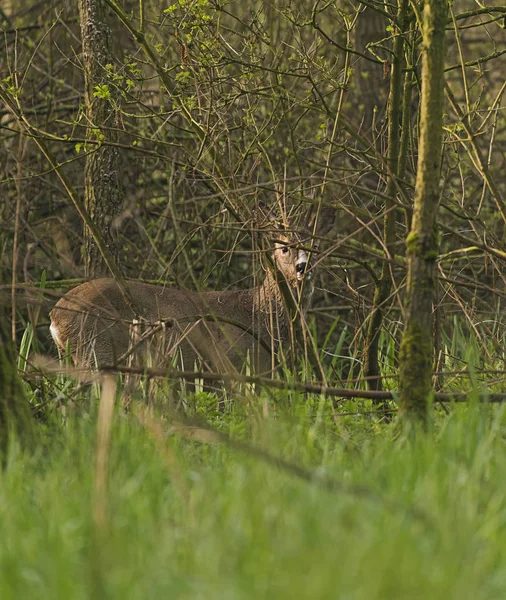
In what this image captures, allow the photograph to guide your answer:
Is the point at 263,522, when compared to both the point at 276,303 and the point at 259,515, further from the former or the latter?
the point at 276,303

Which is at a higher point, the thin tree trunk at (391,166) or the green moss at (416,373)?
the thin tree trunk at (391,166)

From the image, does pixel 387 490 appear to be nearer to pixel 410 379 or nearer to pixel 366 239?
pixel 410 379

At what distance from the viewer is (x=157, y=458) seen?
3578 mm

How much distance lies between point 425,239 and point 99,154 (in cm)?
429

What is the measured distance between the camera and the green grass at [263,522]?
2316 millimetres

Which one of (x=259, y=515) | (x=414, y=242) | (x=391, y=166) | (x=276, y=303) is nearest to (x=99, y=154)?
(x=276, y=303)

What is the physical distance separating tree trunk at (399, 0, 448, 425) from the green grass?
28 centimetres

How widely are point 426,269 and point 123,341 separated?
4.46m

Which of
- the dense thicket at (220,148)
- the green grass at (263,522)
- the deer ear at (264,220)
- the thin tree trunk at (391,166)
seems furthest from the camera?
the dense thicket at (220,148)

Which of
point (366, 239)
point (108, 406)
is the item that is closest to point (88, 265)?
point (366, 239)

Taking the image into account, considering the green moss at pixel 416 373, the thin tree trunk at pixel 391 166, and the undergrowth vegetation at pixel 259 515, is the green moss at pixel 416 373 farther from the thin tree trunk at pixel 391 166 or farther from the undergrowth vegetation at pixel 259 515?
the thin tree trunk at pixel 391 166

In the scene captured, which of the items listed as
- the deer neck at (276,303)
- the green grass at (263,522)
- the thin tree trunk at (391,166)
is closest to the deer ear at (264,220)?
the deer neck at (276,303)

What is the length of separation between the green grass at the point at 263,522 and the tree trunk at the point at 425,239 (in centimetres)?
28

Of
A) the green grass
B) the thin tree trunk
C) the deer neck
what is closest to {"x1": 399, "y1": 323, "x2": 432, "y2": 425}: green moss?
the green grass
